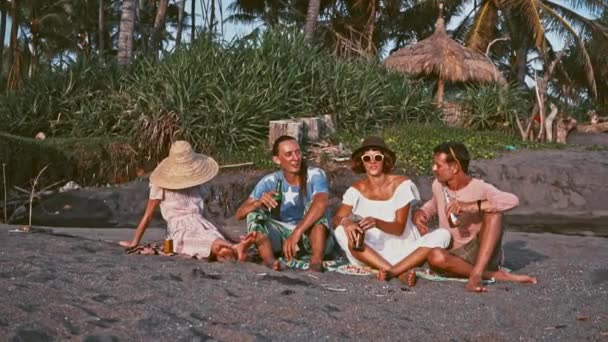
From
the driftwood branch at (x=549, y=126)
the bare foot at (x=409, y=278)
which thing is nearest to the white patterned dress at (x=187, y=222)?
the bare foot at (x=409, y=278)

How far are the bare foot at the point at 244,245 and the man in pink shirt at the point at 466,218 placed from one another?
1.13 m

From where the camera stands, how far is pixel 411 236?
17.5 feet

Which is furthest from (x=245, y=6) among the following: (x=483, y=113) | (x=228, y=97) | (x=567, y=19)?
(x=228, y=97)

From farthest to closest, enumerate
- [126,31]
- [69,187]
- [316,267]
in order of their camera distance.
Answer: [126,31], [69,187], [316,267]

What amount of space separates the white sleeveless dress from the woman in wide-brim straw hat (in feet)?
2.95

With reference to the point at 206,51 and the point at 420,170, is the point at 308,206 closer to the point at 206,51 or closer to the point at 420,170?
the point at 420,170

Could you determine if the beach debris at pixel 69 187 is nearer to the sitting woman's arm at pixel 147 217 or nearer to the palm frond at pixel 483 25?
the sitting woman's arm at pixel 147 217

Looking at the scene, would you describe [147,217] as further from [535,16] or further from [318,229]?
[535,16]

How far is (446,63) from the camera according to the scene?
19953mm

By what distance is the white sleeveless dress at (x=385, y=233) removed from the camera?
5.21 metres

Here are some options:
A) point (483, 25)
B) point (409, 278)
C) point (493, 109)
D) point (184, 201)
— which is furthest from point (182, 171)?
point (483, 25)

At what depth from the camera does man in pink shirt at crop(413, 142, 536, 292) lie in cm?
486

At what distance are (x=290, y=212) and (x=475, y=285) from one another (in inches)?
59.7

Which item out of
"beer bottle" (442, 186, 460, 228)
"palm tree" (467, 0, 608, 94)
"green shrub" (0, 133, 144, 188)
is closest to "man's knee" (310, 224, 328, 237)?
"beer bottle" (442, 186, 460, 228)
